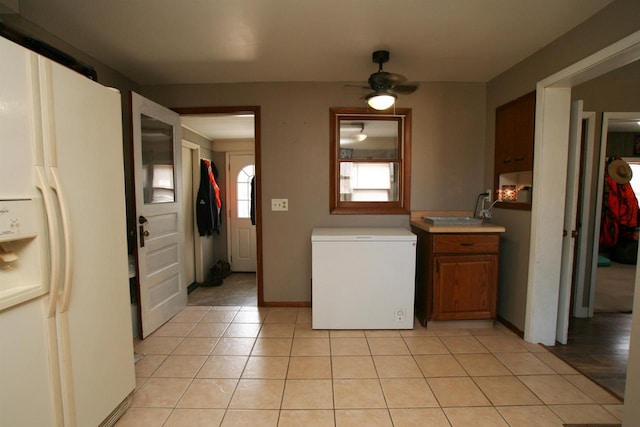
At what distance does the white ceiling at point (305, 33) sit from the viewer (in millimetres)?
1720

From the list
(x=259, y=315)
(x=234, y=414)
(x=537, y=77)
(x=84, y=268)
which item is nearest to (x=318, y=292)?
(x=259, y=315)

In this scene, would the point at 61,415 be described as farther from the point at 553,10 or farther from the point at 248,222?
the point at 248,222

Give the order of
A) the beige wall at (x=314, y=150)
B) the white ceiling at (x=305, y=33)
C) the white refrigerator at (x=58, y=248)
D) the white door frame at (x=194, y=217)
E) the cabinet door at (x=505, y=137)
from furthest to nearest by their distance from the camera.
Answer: the white door frame at (x=194, y=217)
the beige wall at (x=314, y=150)
the cabinet door at (x=505, y=137)
the white ceiling at (x=305, y=33)
the white refrigerator at (x=58, y=248)

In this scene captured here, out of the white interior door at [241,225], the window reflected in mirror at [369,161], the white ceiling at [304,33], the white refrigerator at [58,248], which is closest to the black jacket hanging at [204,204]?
the white interior door at [241,225]

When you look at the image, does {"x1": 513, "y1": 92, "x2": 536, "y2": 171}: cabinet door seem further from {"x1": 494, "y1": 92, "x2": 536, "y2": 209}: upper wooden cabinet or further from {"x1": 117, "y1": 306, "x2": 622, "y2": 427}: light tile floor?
{"x1": 117, "y1": 306, "x2": 622, "y2": 427}: light tile floor

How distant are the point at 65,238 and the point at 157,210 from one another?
1.41 meters

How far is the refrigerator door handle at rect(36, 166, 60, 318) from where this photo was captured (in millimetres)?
1119

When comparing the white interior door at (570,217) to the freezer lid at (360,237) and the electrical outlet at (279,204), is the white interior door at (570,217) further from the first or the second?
the electrical outlet at (279,204)

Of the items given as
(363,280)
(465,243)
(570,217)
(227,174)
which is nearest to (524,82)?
(570,217)

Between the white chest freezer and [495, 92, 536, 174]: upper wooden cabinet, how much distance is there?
1097 mm

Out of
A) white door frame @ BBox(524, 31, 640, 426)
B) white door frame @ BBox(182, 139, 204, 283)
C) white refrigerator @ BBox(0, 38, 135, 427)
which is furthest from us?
white door frame @ BBox(182, 139, 204, 283)

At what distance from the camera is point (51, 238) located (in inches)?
44.7

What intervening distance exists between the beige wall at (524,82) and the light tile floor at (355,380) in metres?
0.38

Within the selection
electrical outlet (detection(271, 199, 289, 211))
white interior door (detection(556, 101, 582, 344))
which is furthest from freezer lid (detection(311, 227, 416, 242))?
white interior door (detection(556, 101, 582, 344))
